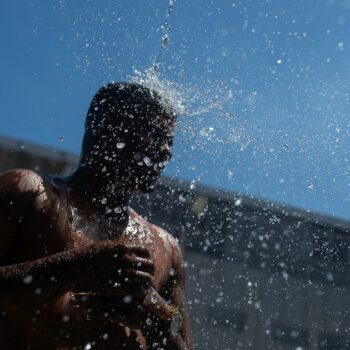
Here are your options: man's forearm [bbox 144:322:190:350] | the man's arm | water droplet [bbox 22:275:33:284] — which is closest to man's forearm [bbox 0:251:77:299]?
water droplet [bbox 22:275:33:284]

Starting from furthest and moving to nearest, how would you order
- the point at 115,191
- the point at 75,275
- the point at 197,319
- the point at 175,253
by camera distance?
1. the point at 197,319
2. the point at 175,253
3. the point at 115,191
4. the point at 75,275

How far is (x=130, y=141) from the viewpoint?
2385 millimetres

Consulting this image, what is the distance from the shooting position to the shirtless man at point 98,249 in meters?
1.73

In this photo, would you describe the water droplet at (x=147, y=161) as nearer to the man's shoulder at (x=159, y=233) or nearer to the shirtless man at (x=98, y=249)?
the shirtless man at (x=98, y=249)

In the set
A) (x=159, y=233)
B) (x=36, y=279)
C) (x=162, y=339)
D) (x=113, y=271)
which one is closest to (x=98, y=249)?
(x=113, y=271)

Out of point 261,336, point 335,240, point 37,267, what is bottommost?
point 261,336

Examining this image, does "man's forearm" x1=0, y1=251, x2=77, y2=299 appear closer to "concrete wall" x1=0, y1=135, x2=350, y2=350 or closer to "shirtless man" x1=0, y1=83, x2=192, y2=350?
"shirtless man" x1=0, y1=83, x2=192, y2=350

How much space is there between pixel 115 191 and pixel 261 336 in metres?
17.0

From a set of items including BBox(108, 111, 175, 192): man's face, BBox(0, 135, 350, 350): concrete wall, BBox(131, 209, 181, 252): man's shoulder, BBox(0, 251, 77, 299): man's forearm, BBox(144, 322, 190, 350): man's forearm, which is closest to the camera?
BBox(0, 251, 77, 299): man's forearm

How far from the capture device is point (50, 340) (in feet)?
6.32

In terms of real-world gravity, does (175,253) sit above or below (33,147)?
above

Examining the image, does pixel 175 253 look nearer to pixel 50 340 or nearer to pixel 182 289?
pixel 182 289

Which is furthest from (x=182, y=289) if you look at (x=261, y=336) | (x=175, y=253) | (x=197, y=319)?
(x=261, y=336)

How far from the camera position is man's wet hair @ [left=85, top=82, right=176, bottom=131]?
246cm
